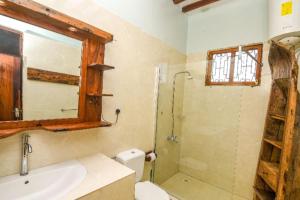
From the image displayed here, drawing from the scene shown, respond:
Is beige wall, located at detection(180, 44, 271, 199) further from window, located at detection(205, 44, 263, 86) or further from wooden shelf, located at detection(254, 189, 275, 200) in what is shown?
wooden shelf, located at detection(254, 189, 275, 200)

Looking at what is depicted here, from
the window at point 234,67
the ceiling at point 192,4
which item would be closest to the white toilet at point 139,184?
the window at point 234,67

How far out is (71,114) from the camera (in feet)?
4.32

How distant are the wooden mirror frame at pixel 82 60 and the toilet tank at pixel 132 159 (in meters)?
0.44

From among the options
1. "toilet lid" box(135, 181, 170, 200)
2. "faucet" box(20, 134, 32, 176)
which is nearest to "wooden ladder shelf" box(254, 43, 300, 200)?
"toilet lid" box(135, 181, 170, 200)

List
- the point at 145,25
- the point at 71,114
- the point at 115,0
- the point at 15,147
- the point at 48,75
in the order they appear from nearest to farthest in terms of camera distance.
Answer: the point at 15,147 < the point at 48,75 < the point at 71,114 < the point at 115,0 < the point at 145,25

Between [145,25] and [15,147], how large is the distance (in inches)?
65.5

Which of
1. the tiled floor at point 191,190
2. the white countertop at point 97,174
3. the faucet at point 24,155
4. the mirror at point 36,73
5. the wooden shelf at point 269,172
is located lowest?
the tiled floor at point 191,190

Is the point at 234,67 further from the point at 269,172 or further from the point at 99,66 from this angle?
the point at 99,66

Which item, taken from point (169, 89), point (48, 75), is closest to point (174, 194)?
point (169, 89)

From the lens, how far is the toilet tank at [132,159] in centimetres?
158

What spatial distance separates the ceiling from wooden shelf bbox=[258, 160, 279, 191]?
2096 millimetres

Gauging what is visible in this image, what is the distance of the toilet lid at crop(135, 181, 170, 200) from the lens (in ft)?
4.94

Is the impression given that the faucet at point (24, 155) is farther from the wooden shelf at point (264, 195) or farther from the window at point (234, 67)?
the window at point (234, 67)

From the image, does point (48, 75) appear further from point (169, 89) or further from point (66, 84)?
point (169, 89)
